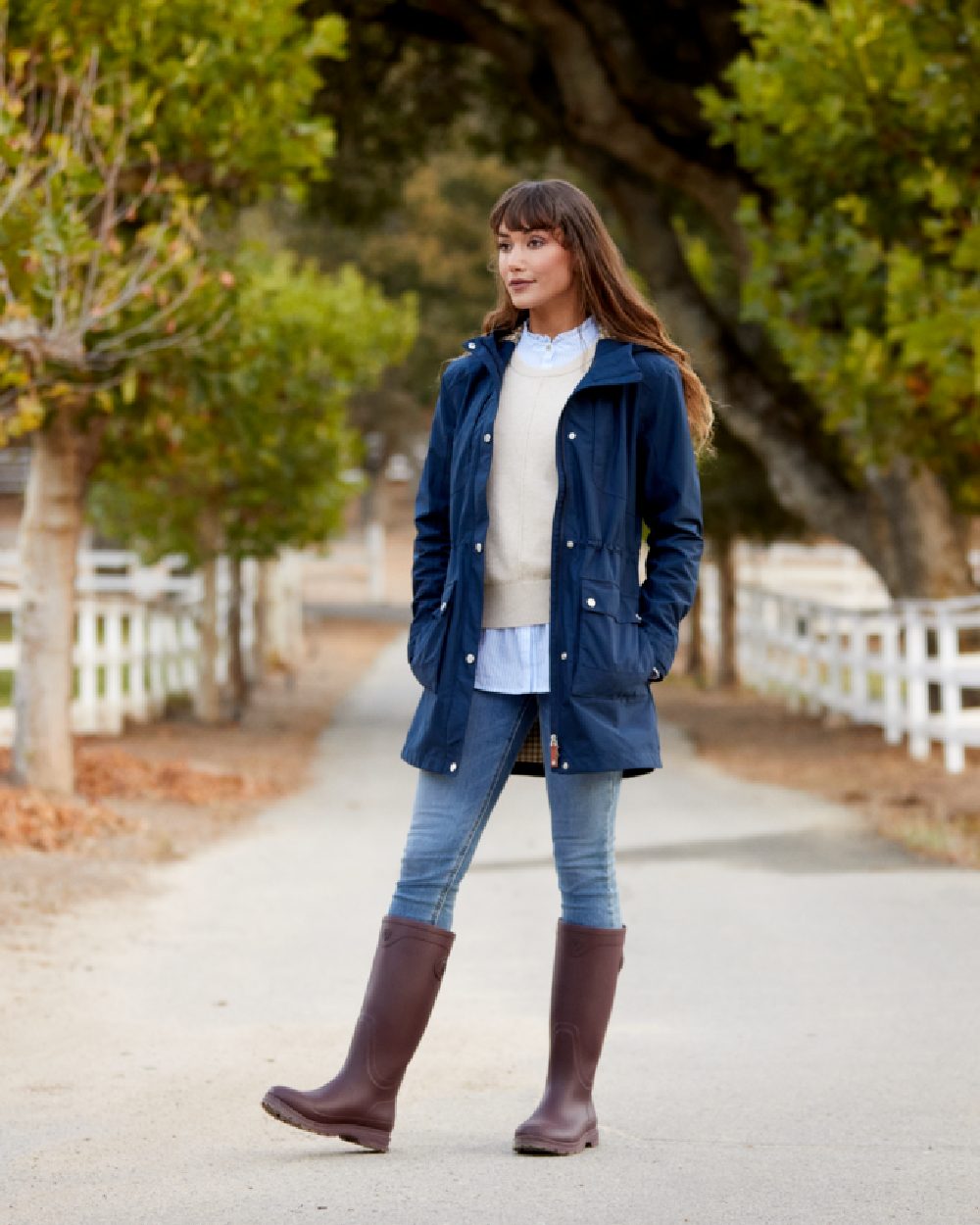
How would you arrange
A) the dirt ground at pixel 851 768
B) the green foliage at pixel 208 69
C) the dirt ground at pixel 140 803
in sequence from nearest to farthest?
the dirt ground at pixel 140 803, the green foliage at pixel 208 69, the dirt ground at pixel 851 768

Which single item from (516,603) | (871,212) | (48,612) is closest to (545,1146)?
(516,603)

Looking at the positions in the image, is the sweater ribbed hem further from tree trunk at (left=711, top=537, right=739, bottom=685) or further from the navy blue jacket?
tree trunk at (left=711, top=537, right=739, bottom=685)

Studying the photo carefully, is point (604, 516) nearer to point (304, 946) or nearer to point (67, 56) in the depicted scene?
point (304, 946)

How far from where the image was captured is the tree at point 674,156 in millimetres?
16891

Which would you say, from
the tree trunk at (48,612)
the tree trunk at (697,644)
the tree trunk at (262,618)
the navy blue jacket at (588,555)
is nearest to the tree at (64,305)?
the tree trunk at (48,612)

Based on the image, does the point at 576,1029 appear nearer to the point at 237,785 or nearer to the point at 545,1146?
the point at 545,1146

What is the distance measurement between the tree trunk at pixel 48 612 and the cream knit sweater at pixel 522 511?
25.8ft

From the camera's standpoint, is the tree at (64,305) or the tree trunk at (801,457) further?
the tree trunk at (801,457)

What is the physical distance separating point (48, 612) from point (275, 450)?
721 centimetres

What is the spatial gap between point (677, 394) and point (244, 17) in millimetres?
6813

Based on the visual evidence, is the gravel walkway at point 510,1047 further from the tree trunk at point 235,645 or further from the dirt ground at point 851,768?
the tree trunk at point 235,645

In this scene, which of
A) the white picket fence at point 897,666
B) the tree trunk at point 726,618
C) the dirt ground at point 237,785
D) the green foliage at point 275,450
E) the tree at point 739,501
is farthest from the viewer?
the tree trunk at point 726,618

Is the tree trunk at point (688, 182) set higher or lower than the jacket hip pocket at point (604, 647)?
higher

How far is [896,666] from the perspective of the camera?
1623cm
